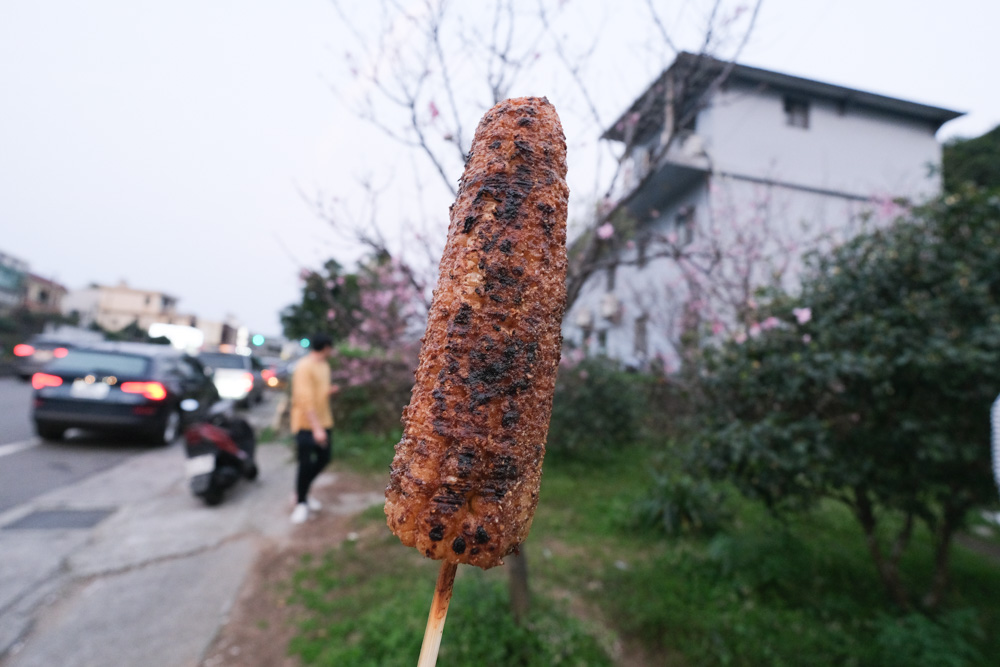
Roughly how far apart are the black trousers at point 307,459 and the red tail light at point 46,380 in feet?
17.1

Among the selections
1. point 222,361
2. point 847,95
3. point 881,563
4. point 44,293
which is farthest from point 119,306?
point 881,563

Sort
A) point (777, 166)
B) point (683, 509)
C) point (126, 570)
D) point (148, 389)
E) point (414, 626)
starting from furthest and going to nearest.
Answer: point (777, 166), point (148, 389), point (683, 509), point (126, 570), point (414, 626)

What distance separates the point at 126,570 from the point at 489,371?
4677 mm

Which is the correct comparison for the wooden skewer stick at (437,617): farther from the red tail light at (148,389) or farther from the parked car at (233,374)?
the parked car at (233,374)

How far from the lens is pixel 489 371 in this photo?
3.59 feet

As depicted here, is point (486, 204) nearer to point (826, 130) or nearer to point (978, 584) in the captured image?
point (978, 584)

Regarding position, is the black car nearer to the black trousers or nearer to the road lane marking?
the road lane marking

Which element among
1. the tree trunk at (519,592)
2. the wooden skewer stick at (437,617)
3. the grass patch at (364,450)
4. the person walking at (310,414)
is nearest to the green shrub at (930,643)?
the tree trunk at (519,592)

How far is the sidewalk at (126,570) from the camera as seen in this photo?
319 cm

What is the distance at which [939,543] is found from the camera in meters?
3.90

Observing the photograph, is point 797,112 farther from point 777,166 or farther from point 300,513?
point 300,513

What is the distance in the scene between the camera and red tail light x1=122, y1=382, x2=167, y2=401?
8.16 m

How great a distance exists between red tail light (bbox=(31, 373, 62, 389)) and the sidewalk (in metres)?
2.27

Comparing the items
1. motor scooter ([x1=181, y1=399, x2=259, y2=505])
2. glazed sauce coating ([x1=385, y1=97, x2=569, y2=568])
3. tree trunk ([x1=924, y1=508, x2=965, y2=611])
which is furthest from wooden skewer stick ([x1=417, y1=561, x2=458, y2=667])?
motor scooter ([x1=181, y1=399, x2=259, y2=505])
